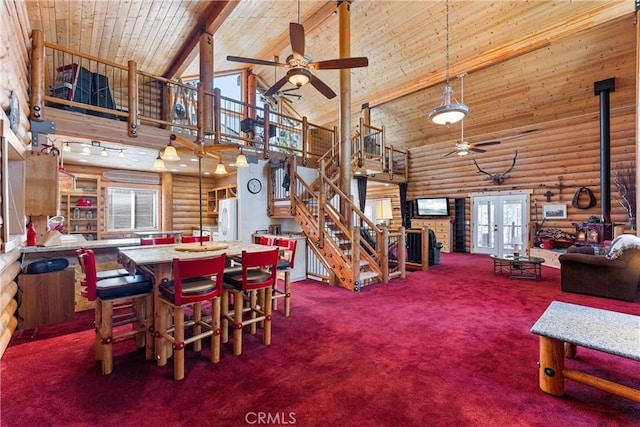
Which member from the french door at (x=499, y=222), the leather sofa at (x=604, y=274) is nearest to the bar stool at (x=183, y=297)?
the leather sofa at (x=604, y=274)

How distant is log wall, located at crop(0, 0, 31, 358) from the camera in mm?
2639

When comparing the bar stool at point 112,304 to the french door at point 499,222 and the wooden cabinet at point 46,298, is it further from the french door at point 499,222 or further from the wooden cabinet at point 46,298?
the french door at point 499,222

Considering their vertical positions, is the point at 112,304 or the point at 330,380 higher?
the point at 112,304

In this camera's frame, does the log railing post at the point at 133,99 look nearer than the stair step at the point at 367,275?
Yes

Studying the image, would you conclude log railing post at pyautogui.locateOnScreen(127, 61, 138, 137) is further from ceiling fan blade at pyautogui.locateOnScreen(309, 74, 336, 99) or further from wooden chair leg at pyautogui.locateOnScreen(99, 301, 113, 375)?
wooden chair leg at pyautogui.locateOnScreen(99, 301, 113, 375)

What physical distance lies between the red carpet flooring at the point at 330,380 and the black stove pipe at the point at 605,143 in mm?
5221

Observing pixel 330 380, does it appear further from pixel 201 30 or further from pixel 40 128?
pixel 201 30

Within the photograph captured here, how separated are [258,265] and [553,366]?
244cm

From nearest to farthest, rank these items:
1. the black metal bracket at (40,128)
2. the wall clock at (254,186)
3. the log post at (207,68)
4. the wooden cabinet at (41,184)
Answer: the wooden cabinet at (41,184) → the black metal bracket at (40,128) → the log post at (207,68) → the wall clock at (254,186)

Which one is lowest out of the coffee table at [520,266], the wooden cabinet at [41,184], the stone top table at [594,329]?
the coffee table at [520,266]

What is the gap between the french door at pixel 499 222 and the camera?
860 cm

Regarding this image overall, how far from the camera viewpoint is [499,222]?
9.04 meters

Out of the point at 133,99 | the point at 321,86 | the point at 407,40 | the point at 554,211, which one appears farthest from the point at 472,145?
the point at 133,99

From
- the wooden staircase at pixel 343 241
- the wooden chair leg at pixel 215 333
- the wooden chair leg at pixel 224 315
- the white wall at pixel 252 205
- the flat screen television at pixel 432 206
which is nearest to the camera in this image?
the wooden chair leg at pixel 215 333
